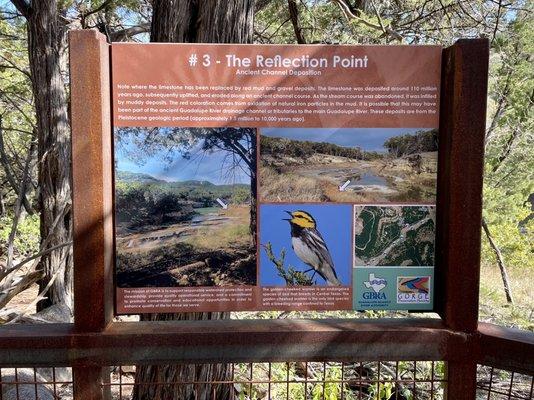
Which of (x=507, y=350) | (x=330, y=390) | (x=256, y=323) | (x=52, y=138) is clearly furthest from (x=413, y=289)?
(x=52, y=138)

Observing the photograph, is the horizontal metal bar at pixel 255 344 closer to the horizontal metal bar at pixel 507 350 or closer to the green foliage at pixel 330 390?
the horizontal metal bar at pixel 507 350

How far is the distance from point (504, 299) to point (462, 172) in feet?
33.0

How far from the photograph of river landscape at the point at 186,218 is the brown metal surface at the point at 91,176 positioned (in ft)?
0.29

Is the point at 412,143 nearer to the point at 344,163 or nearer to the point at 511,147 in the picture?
the point at 344,163

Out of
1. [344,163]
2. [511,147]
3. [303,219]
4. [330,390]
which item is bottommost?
[330,390]

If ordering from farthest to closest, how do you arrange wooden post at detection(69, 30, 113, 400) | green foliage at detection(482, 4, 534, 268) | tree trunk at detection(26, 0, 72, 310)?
green foliage at detection(482, 4, 534, 268)
tree trunk at detection(26, 0, 72, 310)
wooden post at detection(69, 30, 113, 400)

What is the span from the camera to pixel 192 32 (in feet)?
8.63

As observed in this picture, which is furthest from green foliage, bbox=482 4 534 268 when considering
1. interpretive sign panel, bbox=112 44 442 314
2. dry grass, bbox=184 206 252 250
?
dry grass, bbox=184 206 252 250

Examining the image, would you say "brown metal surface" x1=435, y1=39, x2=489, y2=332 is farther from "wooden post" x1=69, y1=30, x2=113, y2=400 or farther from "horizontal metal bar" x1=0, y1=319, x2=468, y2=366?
"wooden post" x1=69, y1=30, x2=113, y2=400

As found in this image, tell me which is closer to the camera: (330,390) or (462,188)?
(462,188)

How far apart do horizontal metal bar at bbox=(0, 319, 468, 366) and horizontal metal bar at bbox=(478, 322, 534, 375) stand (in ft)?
0.22

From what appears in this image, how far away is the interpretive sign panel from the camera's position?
2045 mm

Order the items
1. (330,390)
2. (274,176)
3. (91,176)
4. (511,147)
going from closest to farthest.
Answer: (91,176)
(274,176)
(330,390)
(511,147)

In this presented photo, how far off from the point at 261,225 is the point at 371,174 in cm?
51
